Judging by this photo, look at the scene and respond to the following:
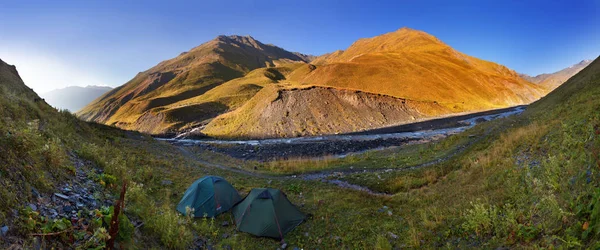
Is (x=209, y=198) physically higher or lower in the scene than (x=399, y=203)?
higher

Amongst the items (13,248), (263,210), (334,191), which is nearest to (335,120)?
(334,191)

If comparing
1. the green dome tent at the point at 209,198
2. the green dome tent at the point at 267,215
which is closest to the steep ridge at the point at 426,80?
the green dome tent at the point at 209,198

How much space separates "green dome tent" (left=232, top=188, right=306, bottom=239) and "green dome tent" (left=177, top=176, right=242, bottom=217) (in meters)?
0.99

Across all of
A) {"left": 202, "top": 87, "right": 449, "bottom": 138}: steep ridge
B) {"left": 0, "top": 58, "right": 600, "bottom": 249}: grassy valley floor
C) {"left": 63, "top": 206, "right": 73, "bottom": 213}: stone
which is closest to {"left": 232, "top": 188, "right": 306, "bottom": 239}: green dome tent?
{"left": 0, "top": 58, "right": 600, "bottom": 249}: grassy valley floor

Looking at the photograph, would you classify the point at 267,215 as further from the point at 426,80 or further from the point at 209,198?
the point at 426,80

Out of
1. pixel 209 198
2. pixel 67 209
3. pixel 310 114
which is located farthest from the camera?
pixel 310 114

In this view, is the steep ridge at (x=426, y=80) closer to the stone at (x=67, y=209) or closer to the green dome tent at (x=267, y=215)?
the green dome tent at (x=267, y=215)

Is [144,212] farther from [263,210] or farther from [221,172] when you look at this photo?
[221,172]

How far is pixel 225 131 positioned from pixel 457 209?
Result: 2164 inches

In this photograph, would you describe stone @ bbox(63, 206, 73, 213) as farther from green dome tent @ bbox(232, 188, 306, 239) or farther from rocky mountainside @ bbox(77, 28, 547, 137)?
rocky mountainside @ bbox(77, 28, 547, 137)

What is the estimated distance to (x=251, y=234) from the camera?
10398 millimetres

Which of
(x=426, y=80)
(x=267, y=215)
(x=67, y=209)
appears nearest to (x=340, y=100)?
(x=426, y=80)

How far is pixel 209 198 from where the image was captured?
12.4 metres

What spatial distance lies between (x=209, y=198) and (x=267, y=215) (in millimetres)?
3409
